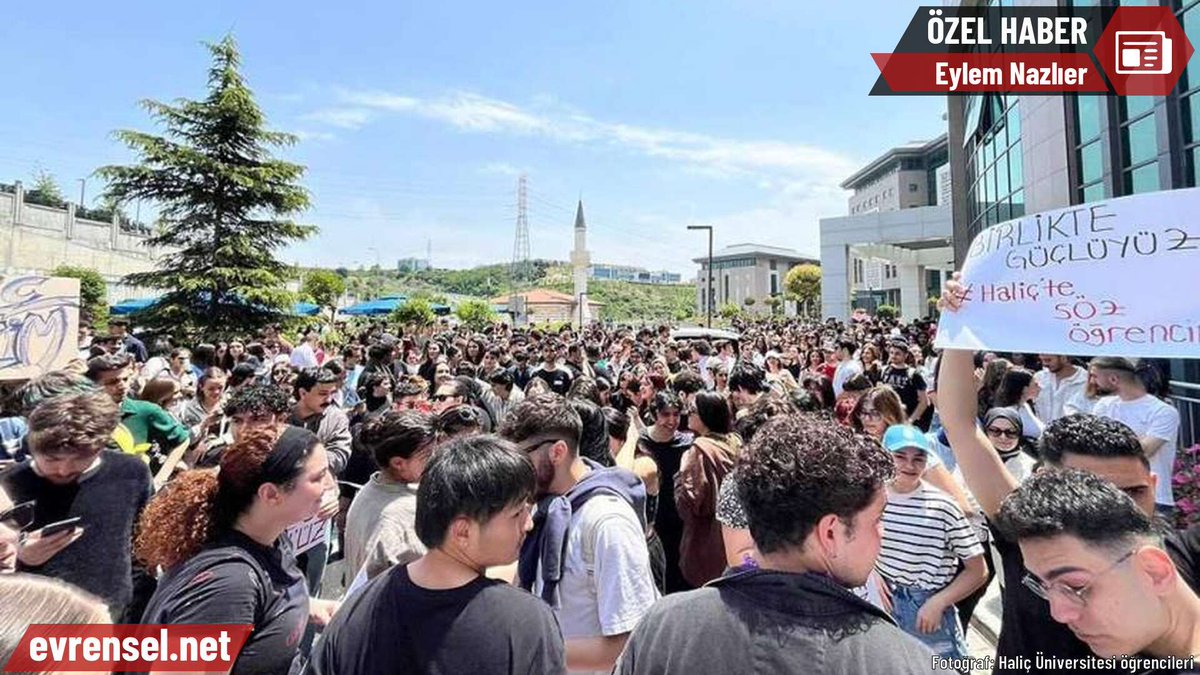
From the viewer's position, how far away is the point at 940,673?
54.5 inches

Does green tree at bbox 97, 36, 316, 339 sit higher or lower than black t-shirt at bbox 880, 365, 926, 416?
higher

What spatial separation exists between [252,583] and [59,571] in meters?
1.44

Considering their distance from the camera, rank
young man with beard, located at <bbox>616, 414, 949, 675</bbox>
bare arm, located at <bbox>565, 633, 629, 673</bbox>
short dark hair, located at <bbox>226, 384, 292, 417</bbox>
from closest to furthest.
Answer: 1. young man with beard, located at <bbox>616, 414, 949, 675</bbox>
2. bare arm, located at <bbox>565, 633, 629, 673</bbox>
3. short dark hair, located at <bbox>226, 384, 292, 417</bbox>

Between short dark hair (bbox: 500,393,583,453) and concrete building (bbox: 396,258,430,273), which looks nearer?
short dark hair (bbox: 500,393,583,453)

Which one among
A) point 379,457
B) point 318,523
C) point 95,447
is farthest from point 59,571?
point 379,457

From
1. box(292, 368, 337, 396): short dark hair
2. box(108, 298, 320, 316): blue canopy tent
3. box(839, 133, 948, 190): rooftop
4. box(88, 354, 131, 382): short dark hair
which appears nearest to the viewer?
box(88, 354, 131, 382): short dark hair

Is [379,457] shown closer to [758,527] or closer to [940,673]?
[758,527]

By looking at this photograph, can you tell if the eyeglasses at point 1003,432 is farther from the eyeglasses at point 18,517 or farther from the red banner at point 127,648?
the eyeglasses at point 18,517

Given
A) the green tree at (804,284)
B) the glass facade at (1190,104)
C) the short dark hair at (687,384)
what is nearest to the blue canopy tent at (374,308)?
the short dark hair at (687,384)

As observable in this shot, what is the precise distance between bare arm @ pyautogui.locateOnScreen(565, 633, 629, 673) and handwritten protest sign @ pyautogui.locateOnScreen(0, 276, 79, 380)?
19.8ft

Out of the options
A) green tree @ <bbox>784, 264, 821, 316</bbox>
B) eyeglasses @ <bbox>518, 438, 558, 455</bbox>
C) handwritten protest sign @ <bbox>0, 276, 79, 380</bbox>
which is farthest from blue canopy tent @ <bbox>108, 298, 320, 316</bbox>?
green tree @ <bbox>784, 264, 821, 316</bbox>

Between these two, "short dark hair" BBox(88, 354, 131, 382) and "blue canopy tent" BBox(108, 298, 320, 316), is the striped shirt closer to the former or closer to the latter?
"short dark hair" BBox(88, 354, 131, 382)

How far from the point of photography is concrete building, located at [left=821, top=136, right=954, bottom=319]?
31.6 meters

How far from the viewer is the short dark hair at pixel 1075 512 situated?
145cm
